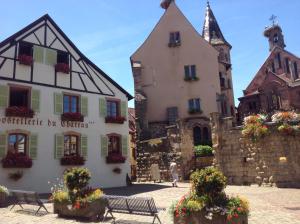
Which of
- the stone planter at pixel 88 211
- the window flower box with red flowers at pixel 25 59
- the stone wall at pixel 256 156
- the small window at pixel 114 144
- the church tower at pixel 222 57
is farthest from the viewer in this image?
the church tower at pixel 222 57

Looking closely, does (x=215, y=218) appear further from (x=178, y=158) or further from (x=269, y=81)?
(x=269, y=81)

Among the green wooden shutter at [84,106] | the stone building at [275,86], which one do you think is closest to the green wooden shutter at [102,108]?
the green wooden shutter at [84,106]

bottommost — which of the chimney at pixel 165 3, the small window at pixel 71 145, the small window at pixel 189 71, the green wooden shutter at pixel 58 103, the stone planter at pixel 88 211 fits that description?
the stone planter at pixel 88 211

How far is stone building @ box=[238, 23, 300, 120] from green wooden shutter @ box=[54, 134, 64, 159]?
23347 mm

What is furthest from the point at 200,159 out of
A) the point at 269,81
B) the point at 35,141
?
the point at 269,81

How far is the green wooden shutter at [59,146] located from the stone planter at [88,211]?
8875 mm

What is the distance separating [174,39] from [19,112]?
57.3 ft

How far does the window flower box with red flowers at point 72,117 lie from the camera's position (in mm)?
19359

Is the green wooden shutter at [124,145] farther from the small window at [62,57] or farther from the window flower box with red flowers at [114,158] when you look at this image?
the small window at [62,57]

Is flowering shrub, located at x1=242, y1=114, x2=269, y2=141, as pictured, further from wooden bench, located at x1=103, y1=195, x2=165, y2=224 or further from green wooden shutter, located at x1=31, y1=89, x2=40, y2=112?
green wooden shutter, located at x1=31, y1=89, x2=40, y2=112

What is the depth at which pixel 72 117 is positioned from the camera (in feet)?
64.4

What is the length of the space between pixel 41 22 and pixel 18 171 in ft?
29.1

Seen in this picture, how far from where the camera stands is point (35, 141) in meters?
18.1

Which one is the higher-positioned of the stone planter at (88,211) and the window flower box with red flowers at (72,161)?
the window flower box with red flowers at (72,161)
